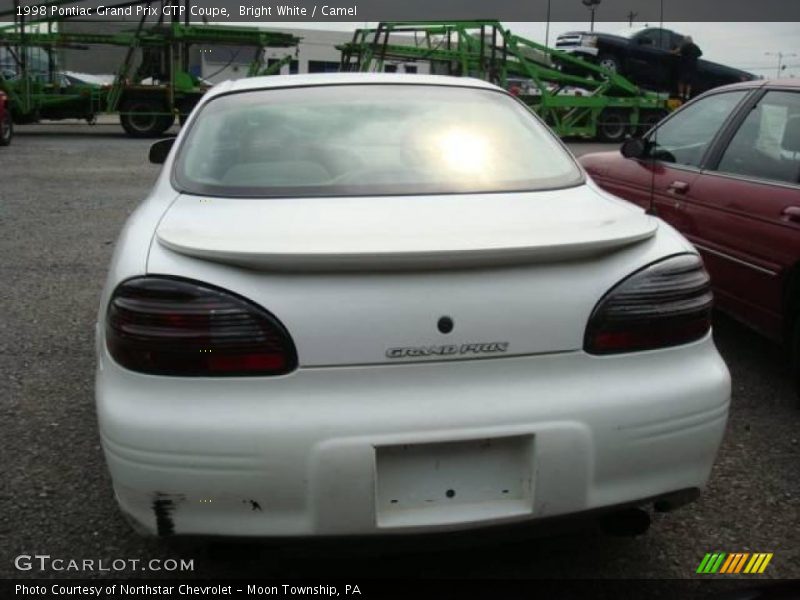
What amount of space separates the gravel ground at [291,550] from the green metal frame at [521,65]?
14709 mm

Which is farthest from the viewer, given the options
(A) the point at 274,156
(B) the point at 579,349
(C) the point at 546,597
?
(A) the point at 274,156

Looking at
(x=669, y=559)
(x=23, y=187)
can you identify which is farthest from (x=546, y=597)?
(x=23, y=187)

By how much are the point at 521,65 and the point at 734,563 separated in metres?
17.9

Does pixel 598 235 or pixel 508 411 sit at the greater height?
pixel 598 235

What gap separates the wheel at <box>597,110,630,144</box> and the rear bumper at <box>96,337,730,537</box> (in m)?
18.9

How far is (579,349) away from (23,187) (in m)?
9.78

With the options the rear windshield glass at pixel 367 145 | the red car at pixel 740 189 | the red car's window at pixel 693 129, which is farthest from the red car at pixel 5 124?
the rear windshield glass at pixel 367 145

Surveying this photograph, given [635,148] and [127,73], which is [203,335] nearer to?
[635,148]

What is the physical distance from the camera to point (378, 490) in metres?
1.87

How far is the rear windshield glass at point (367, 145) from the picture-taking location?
246 centimetres

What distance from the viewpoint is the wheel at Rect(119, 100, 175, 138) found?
61.7ft

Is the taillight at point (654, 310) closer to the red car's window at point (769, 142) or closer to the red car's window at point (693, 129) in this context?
the red car's window at point (769, 142)

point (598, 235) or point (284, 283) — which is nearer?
point (284, 283)

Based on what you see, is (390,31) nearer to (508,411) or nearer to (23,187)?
(23,187)
